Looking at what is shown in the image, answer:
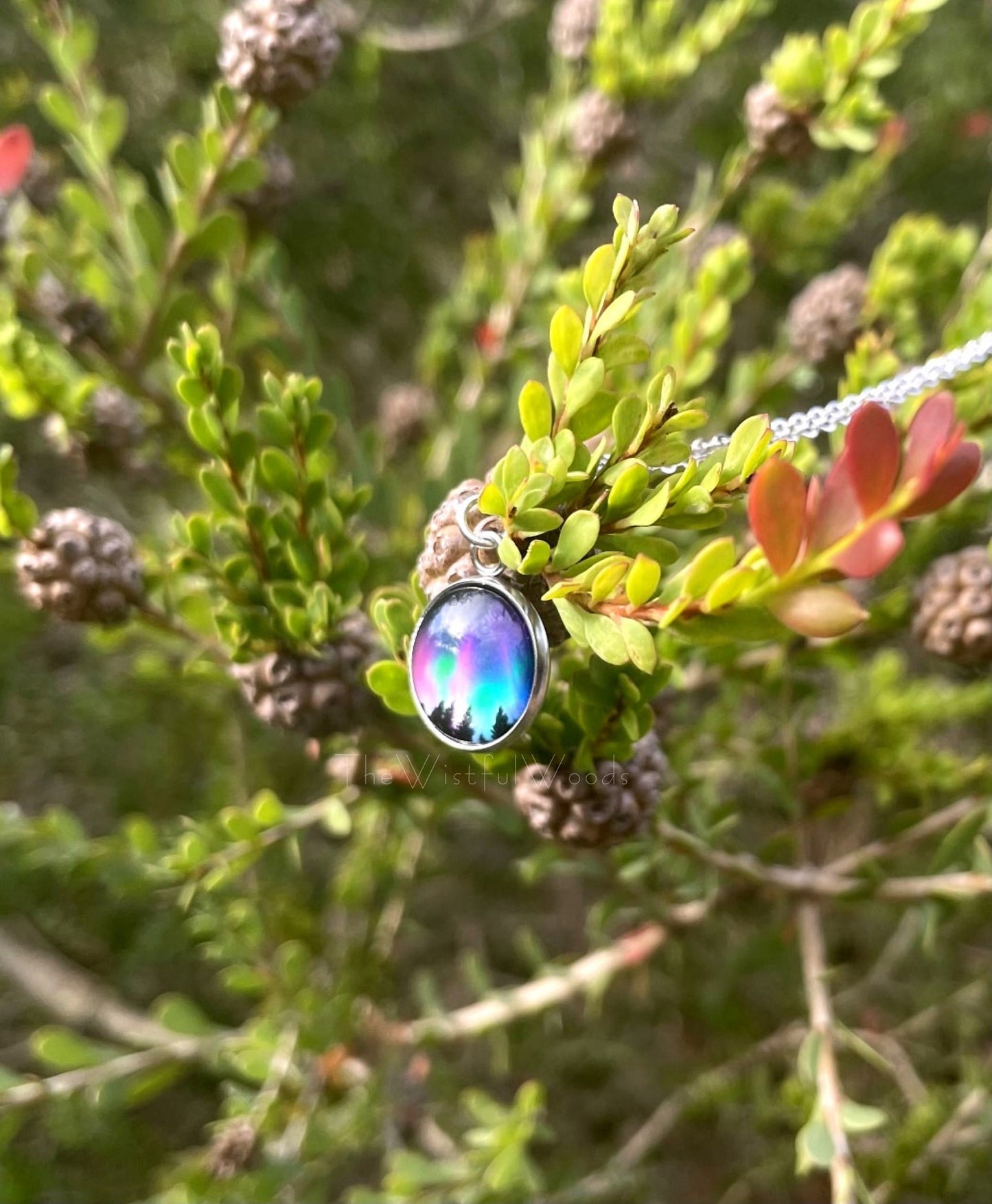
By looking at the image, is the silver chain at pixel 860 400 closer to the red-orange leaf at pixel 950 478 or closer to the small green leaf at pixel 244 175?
the red-orange leaf at pixel 950 478

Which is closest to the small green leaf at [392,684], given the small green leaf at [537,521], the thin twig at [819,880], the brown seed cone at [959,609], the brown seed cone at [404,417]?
the small green leaf at [537,521]

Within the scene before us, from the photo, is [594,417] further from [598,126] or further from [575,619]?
[598,126]

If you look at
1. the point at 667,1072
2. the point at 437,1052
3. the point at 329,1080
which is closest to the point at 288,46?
the point at 329,1080

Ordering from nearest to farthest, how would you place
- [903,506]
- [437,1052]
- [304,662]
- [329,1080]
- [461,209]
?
[903,506]
[304,662]
[329,1080]
[437,1052]
[461,209]

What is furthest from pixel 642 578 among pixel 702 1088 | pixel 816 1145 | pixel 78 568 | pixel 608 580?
pixel 702 1088

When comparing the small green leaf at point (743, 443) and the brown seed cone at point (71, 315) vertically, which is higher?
the brown seed cone at point (71, 315)

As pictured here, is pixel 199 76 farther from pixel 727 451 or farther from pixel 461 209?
pixel 727 451
